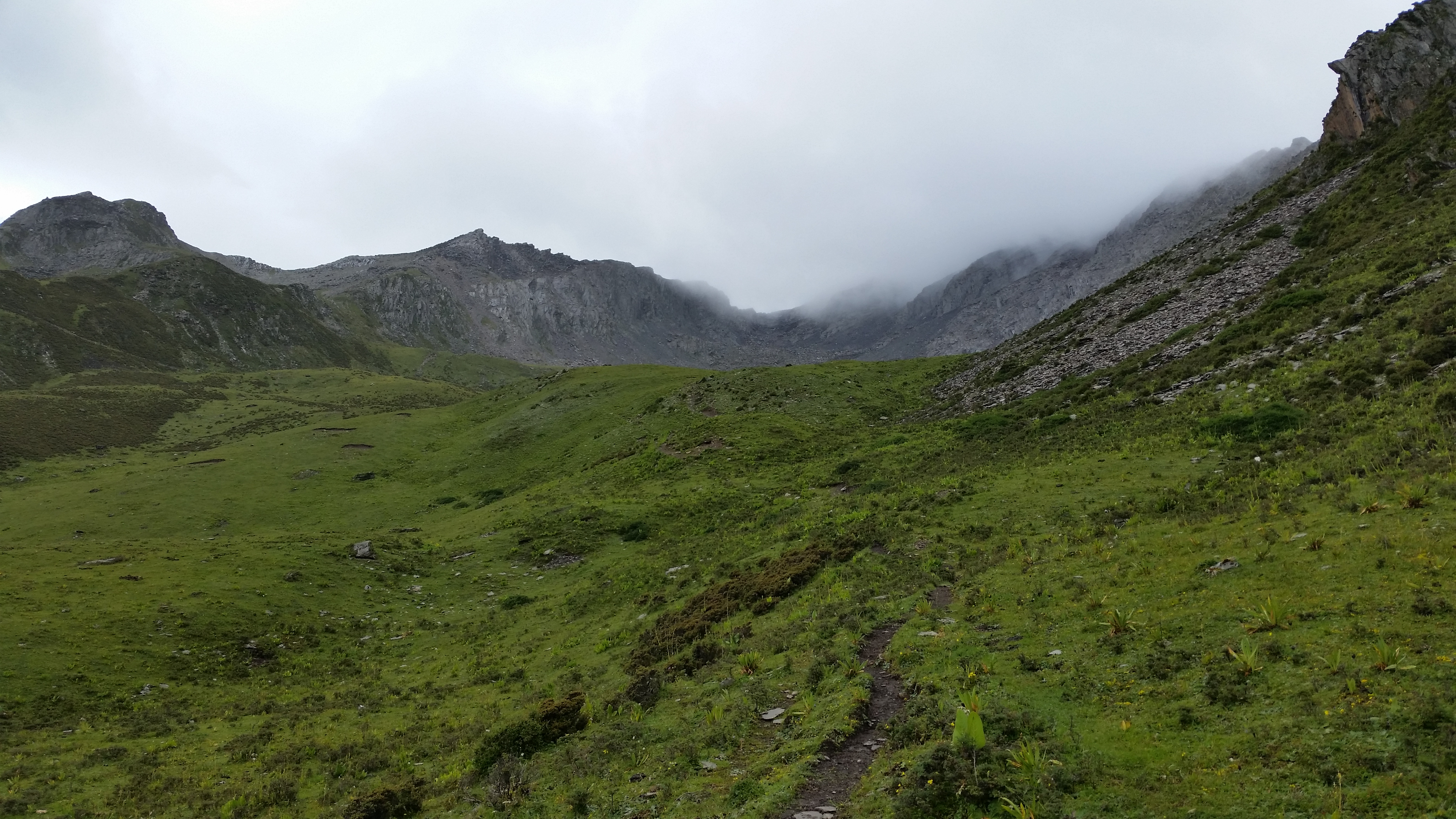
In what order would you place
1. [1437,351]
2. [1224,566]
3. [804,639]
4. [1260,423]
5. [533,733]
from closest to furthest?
[1224,566] → [533,733] → [804,639] → [1437,351] → [1260,423]

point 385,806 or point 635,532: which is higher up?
point 635,532

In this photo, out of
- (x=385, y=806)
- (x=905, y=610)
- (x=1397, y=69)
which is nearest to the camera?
(x=385, y=806)

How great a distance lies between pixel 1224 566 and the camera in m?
14.2

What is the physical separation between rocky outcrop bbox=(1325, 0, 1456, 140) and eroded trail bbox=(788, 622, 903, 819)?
68.5 metres

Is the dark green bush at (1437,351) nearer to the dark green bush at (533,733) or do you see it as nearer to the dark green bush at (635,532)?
the dark green bush at (533,733)

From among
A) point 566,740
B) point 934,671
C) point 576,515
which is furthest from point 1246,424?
point 576,515

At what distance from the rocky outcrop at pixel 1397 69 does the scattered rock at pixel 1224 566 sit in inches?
2448

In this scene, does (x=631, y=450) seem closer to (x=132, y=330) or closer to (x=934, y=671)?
(x=934, y=671)

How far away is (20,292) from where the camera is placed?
160250mm

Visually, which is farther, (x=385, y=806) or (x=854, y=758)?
(x=385, y=806)

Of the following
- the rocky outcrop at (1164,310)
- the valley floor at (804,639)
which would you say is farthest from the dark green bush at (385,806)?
the rocky outcrop at (1164,310)

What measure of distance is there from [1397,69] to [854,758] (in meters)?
77.5

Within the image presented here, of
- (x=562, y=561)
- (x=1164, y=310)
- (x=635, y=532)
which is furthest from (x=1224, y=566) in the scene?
(x=1164, y=310)

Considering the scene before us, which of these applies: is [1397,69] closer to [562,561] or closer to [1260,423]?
[1260,423]
